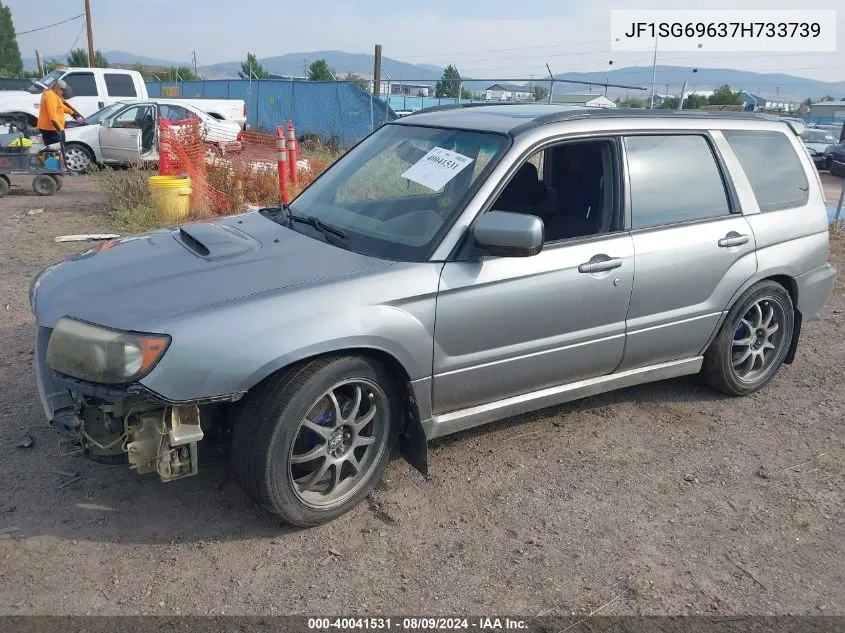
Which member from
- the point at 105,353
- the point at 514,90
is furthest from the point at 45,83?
the point at 105,353

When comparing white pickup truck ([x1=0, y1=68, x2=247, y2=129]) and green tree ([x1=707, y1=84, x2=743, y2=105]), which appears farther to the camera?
green tree ([x1=707, y1=84, x2=743, y2=105])

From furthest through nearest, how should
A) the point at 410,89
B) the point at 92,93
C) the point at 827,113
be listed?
the point at 827,113 < the point at 410,89 < the point at 92,93

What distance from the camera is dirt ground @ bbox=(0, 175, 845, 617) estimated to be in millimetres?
2691

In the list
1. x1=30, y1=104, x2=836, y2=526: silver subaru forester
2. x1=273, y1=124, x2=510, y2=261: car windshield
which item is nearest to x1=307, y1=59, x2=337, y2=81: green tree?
x1=273, y1=124, x2=510, y2=261: car windshield

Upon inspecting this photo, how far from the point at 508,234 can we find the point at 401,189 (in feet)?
2.75

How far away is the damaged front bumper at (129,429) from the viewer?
2.72 meters

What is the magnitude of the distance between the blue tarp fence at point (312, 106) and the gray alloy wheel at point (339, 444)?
1273 cm

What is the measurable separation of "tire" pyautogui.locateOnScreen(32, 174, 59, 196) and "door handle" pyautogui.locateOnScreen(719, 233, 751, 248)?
1109cm

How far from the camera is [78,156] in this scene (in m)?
14.1

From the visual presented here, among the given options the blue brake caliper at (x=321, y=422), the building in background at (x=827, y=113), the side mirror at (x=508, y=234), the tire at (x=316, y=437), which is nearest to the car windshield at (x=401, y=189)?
the side mirror at (x=508, y=234)

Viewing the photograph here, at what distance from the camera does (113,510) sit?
3.13m

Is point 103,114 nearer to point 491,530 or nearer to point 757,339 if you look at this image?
point 757,339

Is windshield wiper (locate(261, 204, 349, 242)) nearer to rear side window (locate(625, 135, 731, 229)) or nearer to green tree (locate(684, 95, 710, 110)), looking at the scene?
rear side window (locate(625, 135, 731, 229))

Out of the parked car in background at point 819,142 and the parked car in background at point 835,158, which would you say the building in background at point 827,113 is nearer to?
the parked car in background at point 819,142
